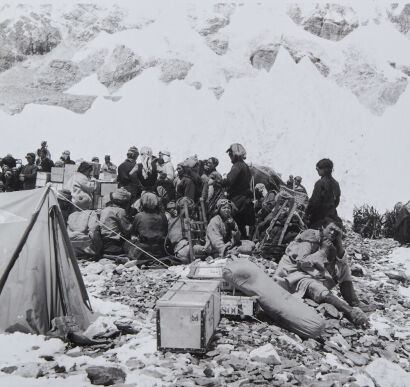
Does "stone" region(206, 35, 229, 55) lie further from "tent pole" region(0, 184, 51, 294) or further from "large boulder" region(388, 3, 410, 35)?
"tent pole" region(0, 184, 51, 294)

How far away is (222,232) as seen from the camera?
7.24m

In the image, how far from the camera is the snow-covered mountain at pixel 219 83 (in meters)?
26.9

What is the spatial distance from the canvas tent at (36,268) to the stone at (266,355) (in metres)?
1.64

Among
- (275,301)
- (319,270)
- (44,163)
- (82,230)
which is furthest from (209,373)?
(44,163)

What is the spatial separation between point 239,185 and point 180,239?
1293mm

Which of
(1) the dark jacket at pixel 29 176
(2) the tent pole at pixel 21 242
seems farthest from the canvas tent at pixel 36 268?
(1) the dark jacket at pixel 29 176

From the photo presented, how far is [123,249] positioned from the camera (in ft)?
24.2

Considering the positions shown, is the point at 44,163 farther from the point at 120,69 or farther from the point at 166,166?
the point at 120,69

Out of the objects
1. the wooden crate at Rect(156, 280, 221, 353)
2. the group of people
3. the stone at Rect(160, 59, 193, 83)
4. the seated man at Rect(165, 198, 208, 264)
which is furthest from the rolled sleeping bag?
the stone at Rect(160, 59, 193, 83)

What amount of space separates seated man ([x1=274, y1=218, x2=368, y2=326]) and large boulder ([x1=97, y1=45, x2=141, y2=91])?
1053 inches

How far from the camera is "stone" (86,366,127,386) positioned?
3475 mm

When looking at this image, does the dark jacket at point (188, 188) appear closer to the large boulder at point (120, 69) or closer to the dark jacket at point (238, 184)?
the dark jacket at point (238, 184)

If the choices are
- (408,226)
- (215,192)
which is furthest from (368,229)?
(215,192)

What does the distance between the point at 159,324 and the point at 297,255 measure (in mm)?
2311
